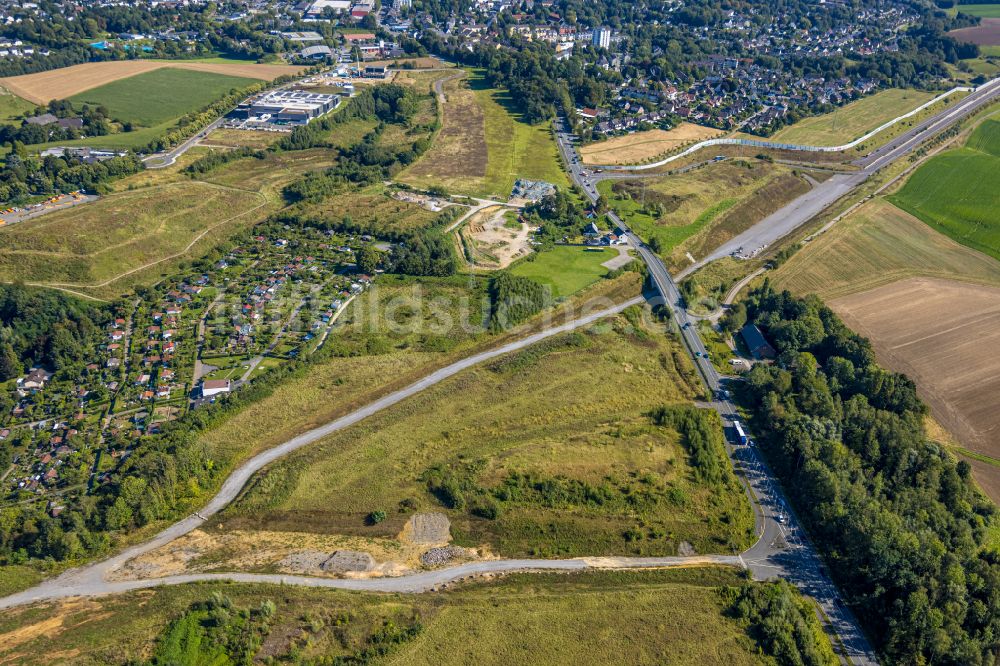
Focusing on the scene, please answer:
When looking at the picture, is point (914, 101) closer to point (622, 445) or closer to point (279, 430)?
point (622, 445)

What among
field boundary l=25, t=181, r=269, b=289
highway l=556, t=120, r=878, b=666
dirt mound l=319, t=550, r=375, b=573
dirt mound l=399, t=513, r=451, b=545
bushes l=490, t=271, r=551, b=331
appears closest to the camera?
highway l=556, t=120, r=878, b=666

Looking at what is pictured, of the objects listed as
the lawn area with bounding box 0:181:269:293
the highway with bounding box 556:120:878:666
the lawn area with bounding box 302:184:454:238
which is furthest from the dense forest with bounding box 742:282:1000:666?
the lawn area with bounding box 0:181:269:293

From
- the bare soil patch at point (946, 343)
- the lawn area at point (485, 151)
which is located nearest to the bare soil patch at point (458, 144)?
the lawn area at point (485, 151)

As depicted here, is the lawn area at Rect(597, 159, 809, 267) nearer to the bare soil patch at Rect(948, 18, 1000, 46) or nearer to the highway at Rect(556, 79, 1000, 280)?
the highway at Rect(556, 79, 1000, 280)

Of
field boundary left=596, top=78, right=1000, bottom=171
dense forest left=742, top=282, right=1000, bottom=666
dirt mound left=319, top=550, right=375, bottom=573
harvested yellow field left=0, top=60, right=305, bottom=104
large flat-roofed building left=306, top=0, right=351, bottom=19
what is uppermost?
large flat-roofed building left=306, top=0, right=351, bottom=19

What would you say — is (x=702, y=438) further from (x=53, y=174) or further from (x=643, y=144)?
(x=53, y=174)

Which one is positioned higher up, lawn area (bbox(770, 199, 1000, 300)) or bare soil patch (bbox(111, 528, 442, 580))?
lawn area (bbox(770, 199, 1000, 300))

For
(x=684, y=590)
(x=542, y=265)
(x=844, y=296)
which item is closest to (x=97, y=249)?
(x=542, y=265)
